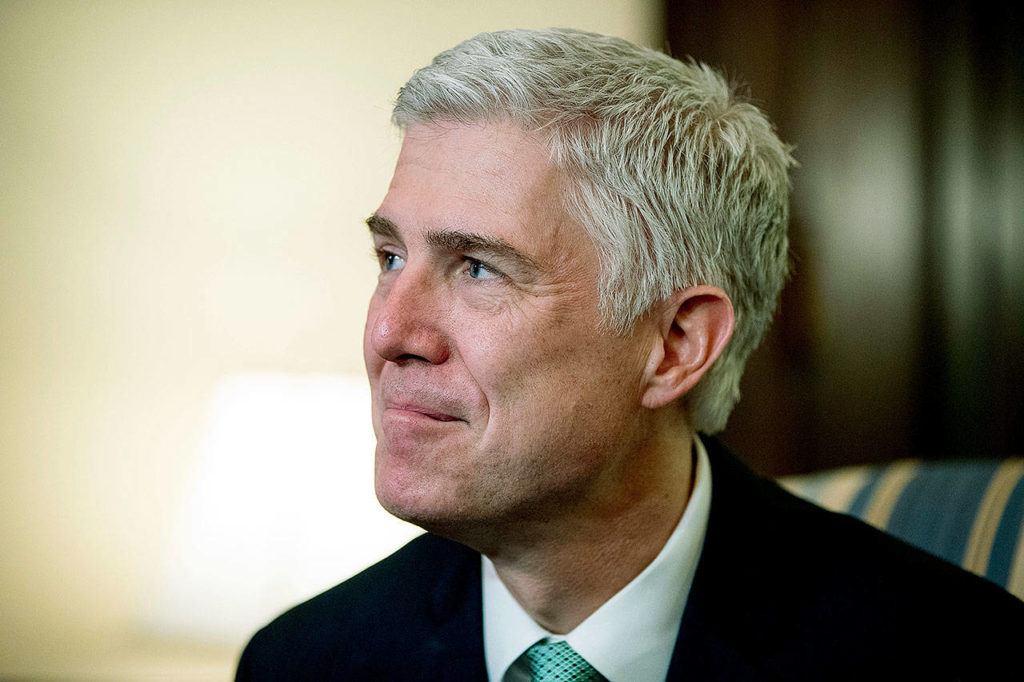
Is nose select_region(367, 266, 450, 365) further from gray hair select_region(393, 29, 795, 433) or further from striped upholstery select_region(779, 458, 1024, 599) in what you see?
striped upholstery select_region(779, 458, 1024, 599)

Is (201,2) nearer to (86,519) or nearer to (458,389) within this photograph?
(86,519)

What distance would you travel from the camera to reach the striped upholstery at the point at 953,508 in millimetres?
1537

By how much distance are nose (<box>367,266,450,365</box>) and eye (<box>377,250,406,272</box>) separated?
4.4 inches

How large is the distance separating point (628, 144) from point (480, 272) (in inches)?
9.8

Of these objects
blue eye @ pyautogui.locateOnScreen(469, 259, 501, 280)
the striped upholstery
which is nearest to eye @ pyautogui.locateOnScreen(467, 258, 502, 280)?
blue eye @ pyautogui.locateOnScreen(469, 259, 501, 280)

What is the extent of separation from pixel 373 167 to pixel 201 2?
55 cm

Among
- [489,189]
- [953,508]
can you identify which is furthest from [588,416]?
[953,508]

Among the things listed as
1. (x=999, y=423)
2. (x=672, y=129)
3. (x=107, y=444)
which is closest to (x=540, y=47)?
(x=672, y=129)

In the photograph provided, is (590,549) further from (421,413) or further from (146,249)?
(146,249)

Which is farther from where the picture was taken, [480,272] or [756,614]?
[756,614]

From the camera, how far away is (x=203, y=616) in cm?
206

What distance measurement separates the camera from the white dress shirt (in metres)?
1.29

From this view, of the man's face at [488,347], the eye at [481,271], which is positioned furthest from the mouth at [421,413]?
the eye at [481,271]

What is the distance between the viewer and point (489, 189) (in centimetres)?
118
